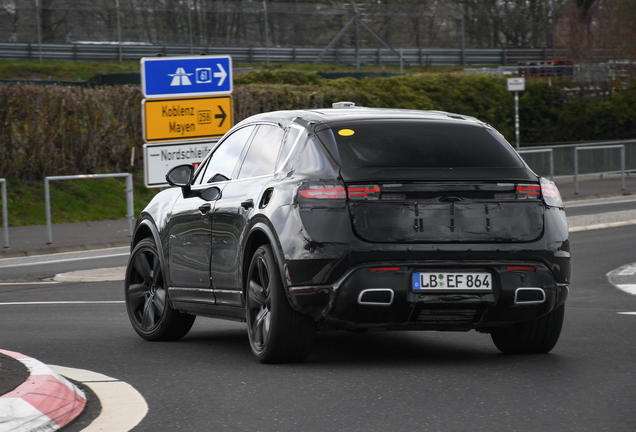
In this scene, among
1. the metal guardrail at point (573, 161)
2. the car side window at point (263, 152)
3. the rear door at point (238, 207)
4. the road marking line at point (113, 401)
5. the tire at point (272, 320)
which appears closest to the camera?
the road marking line at point (113, 401)

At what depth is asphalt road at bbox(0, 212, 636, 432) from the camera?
520 centimetres

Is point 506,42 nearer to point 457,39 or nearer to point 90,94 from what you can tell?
point 457,39

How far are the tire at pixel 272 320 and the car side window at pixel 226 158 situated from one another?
3.68ft

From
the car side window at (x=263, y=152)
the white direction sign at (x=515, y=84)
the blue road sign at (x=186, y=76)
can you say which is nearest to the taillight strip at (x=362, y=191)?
the car side window at (x=263, y=152)

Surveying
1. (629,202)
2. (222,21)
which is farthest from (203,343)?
(222,21)

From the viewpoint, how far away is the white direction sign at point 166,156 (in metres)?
17.9

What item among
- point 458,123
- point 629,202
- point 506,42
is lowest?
point 629,202

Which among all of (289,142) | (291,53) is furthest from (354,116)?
(291,53)

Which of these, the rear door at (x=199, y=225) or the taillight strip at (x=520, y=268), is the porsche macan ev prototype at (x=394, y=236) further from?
the rear door at (x=199, y=225)

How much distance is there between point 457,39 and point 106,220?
127 feet

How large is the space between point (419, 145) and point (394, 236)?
0.74 meters

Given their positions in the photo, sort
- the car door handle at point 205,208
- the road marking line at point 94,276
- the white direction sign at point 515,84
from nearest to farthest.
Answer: the car door handle at point 205,208
the road marking line at point 94,276
the white direction sign at point 515,84

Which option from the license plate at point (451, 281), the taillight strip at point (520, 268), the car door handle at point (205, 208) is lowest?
the license plate at point (451, 281)

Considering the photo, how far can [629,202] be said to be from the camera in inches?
1004
